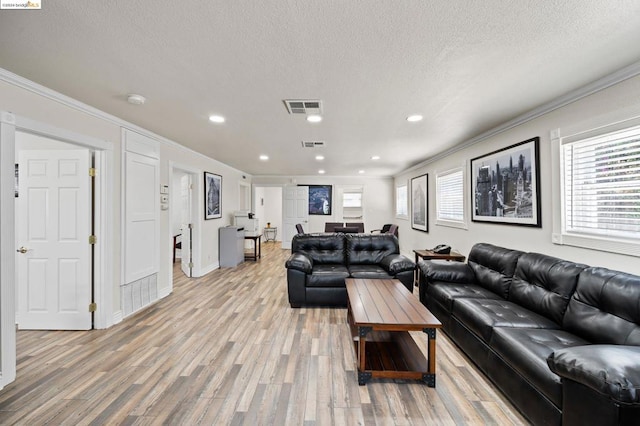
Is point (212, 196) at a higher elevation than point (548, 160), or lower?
lower

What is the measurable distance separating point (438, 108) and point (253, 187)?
692 cm

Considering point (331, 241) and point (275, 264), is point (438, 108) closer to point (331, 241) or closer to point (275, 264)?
point (331, 241)

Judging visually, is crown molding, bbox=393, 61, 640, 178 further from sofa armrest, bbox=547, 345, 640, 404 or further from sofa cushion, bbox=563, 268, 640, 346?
sofa armrest, bbox=547, 345, 640, 404

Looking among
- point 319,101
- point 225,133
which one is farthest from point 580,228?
point 225,133

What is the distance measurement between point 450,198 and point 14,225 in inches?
224

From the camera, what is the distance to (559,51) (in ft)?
5.90

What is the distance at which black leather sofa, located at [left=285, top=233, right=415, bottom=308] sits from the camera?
12.0 feet

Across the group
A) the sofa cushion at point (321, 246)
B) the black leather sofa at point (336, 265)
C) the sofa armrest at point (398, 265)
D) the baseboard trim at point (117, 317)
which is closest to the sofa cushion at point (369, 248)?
the black leather sofa at point (336, 265)

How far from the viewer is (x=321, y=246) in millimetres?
4484

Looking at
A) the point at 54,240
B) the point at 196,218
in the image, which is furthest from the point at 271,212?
the point at 54,240

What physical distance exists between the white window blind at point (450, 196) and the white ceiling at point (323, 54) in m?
1.68

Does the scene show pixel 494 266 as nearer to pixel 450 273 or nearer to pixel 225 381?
pixel 450 273

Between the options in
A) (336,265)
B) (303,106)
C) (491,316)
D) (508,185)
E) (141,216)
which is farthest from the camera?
(336,265)

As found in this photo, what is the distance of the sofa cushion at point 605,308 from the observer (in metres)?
1.69
